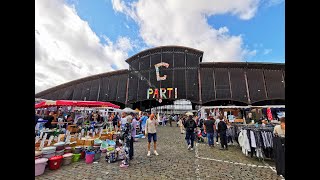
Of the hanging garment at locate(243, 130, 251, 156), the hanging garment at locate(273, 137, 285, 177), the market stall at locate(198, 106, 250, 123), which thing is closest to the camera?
the hanging garment at locate(273, 137, 285, 177)

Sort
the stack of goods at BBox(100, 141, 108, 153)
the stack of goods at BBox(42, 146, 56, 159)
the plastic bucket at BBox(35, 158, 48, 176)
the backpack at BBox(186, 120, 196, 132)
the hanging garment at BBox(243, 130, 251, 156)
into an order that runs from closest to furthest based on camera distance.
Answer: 1. the plastic bucket at BBox(35, 158, 48, 176)
2. the stack of goods at BBox(42, 146, 56, 159)
3. the hanging garment at BBox(243, 130, 251, 156)
4. the stack of goods at BBox(100, 141, 108, 153)
5. the backpack at BBox(186, 120, 196, 132)

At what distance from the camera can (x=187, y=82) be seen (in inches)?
1394

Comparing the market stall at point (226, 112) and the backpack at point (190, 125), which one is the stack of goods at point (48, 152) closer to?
the backpack at point (190, 125)

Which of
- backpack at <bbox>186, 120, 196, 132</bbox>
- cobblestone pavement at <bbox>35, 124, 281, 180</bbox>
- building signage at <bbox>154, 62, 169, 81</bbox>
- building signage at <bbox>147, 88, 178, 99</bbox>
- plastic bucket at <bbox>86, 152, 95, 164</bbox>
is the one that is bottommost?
cobblestone pavement at <bbox>35, 124, 281, 180</bbox>

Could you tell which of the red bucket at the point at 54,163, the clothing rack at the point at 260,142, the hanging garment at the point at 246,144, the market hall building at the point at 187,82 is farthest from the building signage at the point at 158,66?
the red bucket at the point at 54,163

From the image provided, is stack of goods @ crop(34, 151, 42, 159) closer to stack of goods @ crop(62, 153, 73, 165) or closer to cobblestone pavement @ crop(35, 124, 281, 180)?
cobblestone pavement @ crop(35, 124, 281, 180)

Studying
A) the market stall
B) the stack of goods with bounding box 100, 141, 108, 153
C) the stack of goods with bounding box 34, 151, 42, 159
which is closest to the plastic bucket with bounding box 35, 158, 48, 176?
the stack of goods with bounding box 34, 151, 42, 159

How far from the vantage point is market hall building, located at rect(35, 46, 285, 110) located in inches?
1318

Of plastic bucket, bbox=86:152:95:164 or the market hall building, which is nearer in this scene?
plastic bucket, bbox=86:152:95:164

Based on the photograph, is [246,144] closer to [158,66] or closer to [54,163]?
[54,163]

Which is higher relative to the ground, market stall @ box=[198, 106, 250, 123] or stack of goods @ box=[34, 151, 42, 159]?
market stall @ box=[198, 106, 250, 123]
